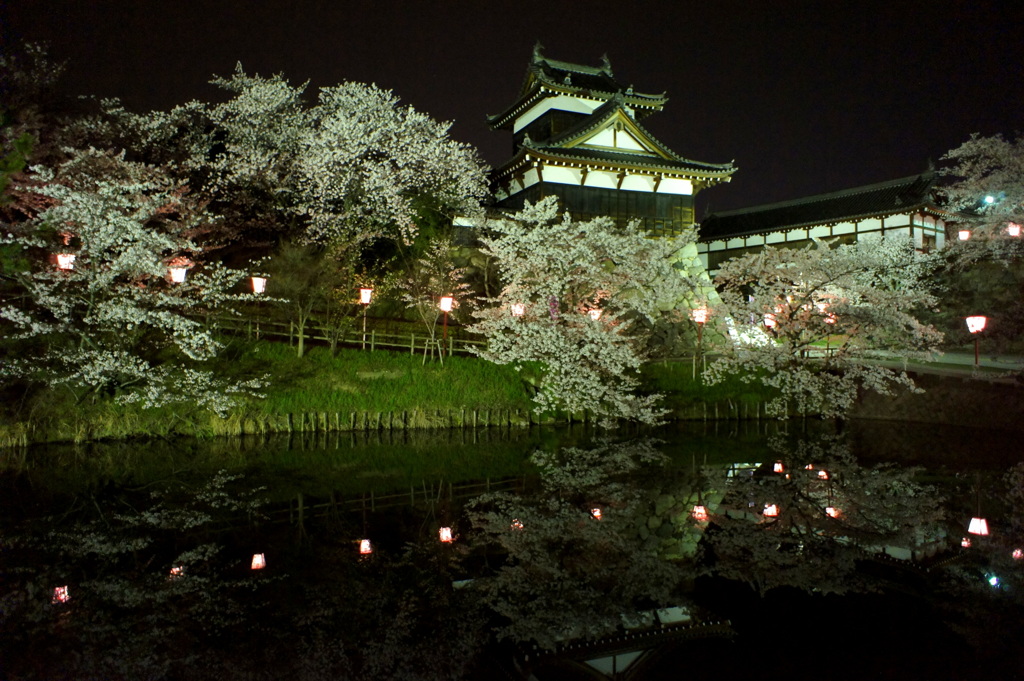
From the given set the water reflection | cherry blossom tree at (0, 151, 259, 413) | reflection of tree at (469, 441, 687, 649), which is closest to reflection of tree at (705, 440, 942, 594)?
the water reflection

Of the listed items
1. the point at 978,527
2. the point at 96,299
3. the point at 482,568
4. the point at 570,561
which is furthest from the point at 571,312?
the point at 96,299

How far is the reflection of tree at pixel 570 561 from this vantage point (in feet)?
19.8

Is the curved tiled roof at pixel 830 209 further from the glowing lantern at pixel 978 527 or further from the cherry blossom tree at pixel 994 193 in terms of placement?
the glowing lantern at pixel 978 527

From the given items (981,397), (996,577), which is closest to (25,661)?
(996,577)

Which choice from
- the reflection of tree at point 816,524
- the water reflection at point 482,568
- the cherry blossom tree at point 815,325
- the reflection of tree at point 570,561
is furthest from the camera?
the cherry blossom tree at point 815,325

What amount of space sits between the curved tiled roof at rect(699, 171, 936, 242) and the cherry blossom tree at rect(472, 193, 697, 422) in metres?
15.7

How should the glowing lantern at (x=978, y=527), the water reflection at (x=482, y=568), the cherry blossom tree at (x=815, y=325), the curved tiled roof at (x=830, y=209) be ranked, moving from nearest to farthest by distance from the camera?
the water reflection at (x=482, y=568), the glowing lantern at (x=978, y=527), the cherry blossom tree at (x=815, y=325), the curved tiled roof at (x=830, y=209)

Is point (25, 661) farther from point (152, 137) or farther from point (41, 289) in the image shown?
point (152, 137)

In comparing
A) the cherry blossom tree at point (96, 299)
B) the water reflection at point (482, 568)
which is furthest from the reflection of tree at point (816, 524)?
the cherry blossom tree at point (96, 299)

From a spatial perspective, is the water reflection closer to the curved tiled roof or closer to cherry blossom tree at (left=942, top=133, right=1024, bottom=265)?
cherry blossom tree at (left=942, top=133, right=1024, bottom=265)

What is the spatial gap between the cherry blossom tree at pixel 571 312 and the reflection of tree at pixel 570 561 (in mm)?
6770

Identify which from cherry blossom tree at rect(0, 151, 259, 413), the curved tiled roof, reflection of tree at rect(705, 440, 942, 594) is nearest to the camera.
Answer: reflection of tree at rect(705, 440, 942, 594)

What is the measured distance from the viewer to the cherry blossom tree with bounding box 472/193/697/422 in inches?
737

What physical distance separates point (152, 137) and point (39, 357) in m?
12.5
